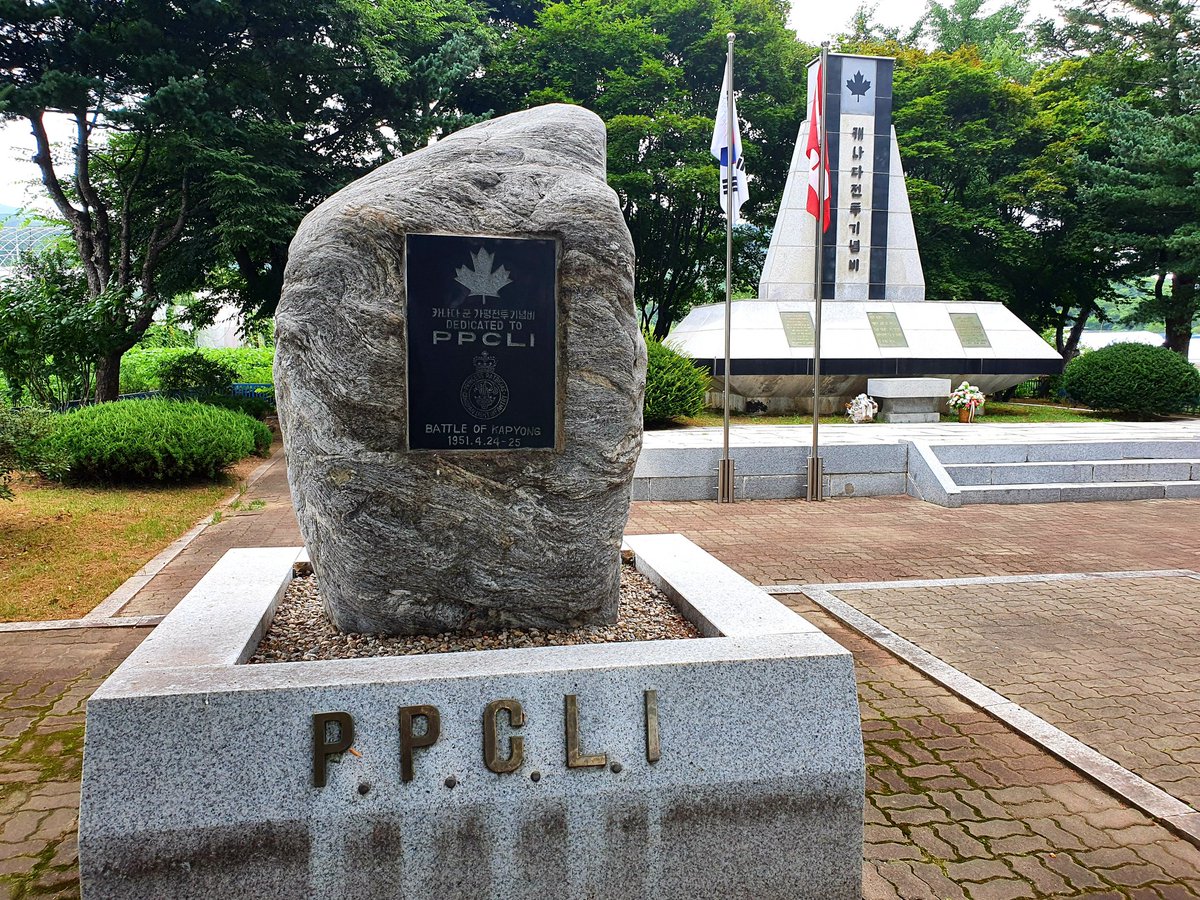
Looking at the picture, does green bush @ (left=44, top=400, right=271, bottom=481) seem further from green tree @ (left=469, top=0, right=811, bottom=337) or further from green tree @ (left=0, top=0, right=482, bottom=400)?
green tree @ (left=469, top=0, right=811, bottom=337)

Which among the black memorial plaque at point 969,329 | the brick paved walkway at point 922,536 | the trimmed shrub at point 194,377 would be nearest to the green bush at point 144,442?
the brick paved walkway at point 922,536

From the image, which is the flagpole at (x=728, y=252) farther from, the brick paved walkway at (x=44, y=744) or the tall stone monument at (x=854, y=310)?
the brick paved walkway at (x=44, y=744)

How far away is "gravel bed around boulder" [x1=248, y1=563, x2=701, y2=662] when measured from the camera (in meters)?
3.51

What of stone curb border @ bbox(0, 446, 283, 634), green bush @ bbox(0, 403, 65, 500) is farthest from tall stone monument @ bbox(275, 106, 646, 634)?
green bush @ bbox(0, 403, 65, 500)

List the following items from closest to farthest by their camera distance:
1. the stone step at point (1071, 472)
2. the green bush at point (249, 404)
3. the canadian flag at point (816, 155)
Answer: the stone step at point (1071, 472) → the canadian flag at point (816, 155) → the green bush at point (249, 404)

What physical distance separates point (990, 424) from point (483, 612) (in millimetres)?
13968

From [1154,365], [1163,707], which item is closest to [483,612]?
[1163,707]

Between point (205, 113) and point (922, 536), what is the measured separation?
1421 centimetres

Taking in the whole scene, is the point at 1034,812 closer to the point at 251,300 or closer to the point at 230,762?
the point at 230,762

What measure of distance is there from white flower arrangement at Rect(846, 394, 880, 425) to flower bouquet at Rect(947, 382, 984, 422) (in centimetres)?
167

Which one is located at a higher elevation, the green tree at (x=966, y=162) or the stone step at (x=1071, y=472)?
the green tree at (x=966, y=162)

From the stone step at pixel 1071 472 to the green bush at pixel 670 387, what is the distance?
4708 millimetres

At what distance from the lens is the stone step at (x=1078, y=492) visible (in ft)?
35.5

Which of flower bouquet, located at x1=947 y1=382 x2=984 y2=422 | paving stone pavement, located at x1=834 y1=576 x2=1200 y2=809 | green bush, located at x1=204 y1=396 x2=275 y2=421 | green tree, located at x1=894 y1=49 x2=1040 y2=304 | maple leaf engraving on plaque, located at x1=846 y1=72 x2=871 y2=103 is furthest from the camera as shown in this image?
green tree, located at x1=894 y1=49 x2=1040 y2=304
